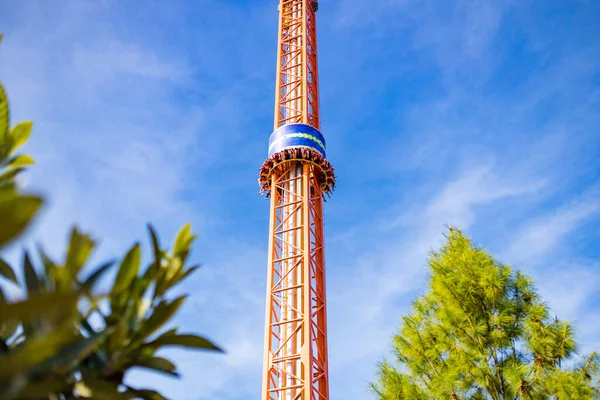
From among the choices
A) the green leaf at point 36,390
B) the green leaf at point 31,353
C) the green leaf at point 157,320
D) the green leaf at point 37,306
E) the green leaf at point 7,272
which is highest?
the green leaf at point 7,272

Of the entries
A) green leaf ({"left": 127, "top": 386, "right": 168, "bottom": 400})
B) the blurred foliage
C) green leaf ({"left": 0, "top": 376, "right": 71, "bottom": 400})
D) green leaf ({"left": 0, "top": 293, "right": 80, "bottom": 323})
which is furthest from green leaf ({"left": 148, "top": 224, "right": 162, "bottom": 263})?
green leaf ({"left": 0, "top": 293, "right": 80, "bottom": 323})

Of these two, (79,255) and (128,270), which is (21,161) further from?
(79,255)

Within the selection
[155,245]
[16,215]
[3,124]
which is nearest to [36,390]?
[16,215]

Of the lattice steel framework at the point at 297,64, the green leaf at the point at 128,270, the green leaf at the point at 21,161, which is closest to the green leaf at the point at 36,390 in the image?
the green leaf at the point at 128,270

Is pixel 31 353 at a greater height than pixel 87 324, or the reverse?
pixel 87 324

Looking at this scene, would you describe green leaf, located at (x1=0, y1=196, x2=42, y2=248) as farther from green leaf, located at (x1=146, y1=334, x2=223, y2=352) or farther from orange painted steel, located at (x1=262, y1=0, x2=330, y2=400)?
orange painted steel, located at (x1=262, y1=0, x2=330, y2=400)

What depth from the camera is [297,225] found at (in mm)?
19156

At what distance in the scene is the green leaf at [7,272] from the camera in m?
1.89

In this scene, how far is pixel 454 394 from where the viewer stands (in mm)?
8320

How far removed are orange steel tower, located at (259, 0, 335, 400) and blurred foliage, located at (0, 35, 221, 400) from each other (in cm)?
1502

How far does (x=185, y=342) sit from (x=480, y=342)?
7.65 m

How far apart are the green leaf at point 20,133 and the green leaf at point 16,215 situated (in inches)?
48.7

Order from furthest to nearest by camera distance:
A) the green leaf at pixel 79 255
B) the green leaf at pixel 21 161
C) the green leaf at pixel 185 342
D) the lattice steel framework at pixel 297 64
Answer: the lattice steel framework at pixel 297 64 < the green leaf at pixel 21 161 < the green leaf at pixel 185 342 < the green leaf at pixel 79 255

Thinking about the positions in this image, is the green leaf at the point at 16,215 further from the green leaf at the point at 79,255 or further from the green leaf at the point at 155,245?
the green leaf at the point at 155,245
